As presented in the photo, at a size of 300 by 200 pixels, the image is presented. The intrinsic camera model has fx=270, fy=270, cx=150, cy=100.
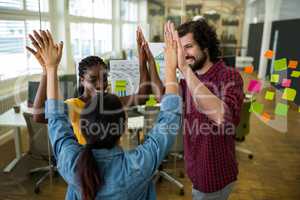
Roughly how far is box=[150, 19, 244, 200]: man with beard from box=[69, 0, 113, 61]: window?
3841mm

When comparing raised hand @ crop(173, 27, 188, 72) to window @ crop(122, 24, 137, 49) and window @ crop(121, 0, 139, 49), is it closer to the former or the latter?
window @ crop(121, 0, 139, 49)

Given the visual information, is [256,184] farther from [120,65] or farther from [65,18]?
[65,18]

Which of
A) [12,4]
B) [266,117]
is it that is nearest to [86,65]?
[12,4]

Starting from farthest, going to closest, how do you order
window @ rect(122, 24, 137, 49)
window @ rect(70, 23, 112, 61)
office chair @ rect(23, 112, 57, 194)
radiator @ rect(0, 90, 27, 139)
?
window @ rect(122, 24, 137, 49) < window @ rect(70, 23, 112, 61) < radiator @ rect(0, 90, 27, 139) < office chair @ rect(23, 112, 57, 194)

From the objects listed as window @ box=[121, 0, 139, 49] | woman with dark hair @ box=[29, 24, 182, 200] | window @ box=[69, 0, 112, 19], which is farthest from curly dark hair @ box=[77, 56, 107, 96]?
window @ box=[121, 0, 139, 49]

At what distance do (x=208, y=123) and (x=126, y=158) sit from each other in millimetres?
563

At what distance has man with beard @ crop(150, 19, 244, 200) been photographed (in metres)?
1.33

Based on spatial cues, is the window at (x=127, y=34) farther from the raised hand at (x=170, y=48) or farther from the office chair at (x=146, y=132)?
the raised hand at (x=170, y=48)

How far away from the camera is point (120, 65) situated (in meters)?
2.55

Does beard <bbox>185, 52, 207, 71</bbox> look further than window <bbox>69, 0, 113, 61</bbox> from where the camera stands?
No

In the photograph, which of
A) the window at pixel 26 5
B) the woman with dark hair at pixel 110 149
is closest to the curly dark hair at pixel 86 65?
the woman with dark hair at pixel 110 149

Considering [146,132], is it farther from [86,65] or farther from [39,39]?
[39,39]

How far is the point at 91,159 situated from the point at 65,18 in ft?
15.1

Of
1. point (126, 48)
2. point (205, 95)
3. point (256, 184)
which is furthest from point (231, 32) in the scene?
point (205, 95)
